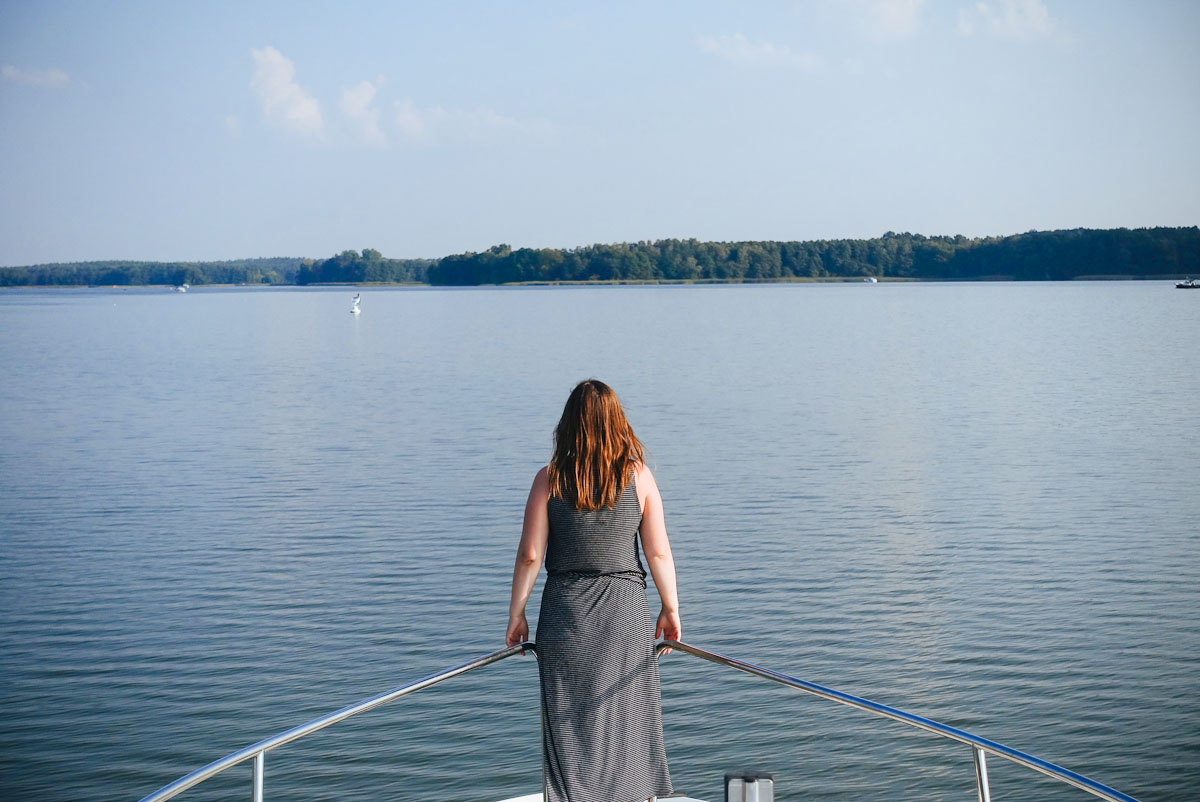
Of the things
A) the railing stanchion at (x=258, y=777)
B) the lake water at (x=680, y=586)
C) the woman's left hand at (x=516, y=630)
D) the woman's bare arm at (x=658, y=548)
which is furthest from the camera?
the lake water at (x=680, y=586)

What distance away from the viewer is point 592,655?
3.49m

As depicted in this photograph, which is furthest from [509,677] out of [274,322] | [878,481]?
[274,322]

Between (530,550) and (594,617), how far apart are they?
0.28 m

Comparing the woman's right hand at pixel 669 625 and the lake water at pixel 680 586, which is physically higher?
the woman's right hand at pixel 669 625

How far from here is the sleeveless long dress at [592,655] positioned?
348 cm

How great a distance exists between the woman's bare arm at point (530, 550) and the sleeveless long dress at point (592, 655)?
3 cm

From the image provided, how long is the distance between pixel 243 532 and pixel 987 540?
968 cm

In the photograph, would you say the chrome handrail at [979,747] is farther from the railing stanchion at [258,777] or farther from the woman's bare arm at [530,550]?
the railing stanchion at [258,777]

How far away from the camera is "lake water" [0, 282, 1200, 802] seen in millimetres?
9016

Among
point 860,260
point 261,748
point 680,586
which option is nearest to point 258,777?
point 261,748

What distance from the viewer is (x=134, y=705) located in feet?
32.0

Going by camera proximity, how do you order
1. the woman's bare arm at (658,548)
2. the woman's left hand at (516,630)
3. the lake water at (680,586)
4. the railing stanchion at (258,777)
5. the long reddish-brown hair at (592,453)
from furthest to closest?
the lake water at (680,586)
the woman's left hand at (516,630)
the woman's bare arm at (658,548)
the long reddish-brown hair at (592,453)
the railing stanchion at (258,777)

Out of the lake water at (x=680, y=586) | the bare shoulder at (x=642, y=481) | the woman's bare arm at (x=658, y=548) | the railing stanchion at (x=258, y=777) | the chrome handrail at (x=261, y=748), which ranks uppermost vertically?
the bare shoulder at (x=642, y=481)

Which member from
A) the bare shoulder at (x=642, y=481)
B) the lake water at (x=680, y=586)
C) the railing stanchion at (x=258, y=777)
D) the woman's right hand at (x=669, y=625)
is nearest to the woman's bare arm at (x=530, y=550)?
the bare shoulder at (x=642, y=481)
